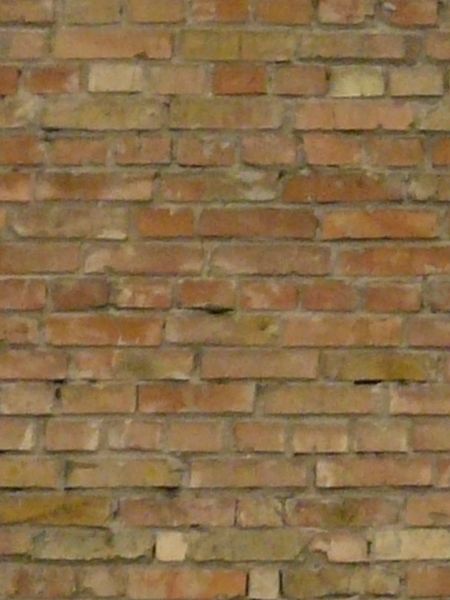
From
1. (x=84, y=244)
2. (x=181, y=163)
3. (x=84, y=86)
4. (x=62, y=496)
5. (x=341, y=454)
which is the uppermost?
(x=84, y=86)

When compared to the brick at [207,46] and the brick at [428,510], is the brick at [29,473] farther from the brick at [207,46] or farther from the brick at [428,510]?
the brick at [207,46]

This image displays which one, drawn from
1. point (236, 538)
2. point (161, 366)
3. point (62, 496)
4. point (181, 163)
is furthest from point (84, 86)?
point (236, 538)

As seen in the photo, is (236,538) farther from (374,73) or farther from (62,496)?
(374,73)

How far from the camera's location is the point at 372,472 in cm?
175

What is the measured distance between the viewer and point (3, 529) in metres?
1.73

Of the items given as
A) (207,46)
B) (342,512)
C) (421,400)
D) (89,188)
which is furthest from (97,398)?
(207,46)

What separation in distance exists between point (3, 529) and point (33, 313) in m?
0.42

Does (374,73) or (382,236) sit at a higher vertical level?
(374,73)

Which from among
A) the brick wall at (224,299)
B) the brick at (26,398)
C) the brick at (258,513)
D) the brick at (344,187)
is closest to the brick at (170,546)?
the brick wall at (224,299)

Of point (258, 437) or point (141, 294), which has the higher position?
point (141, 294)

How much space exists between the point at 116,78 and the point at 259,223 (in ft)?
1.33

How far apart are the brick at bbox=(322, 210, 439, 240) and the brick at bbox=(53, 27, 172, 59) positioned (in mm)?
473

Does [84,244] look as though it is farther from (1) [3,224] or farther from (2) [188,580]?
(2) [188,580]

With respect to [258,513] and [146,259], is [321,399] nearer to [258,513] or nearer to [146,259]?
[258,513]
